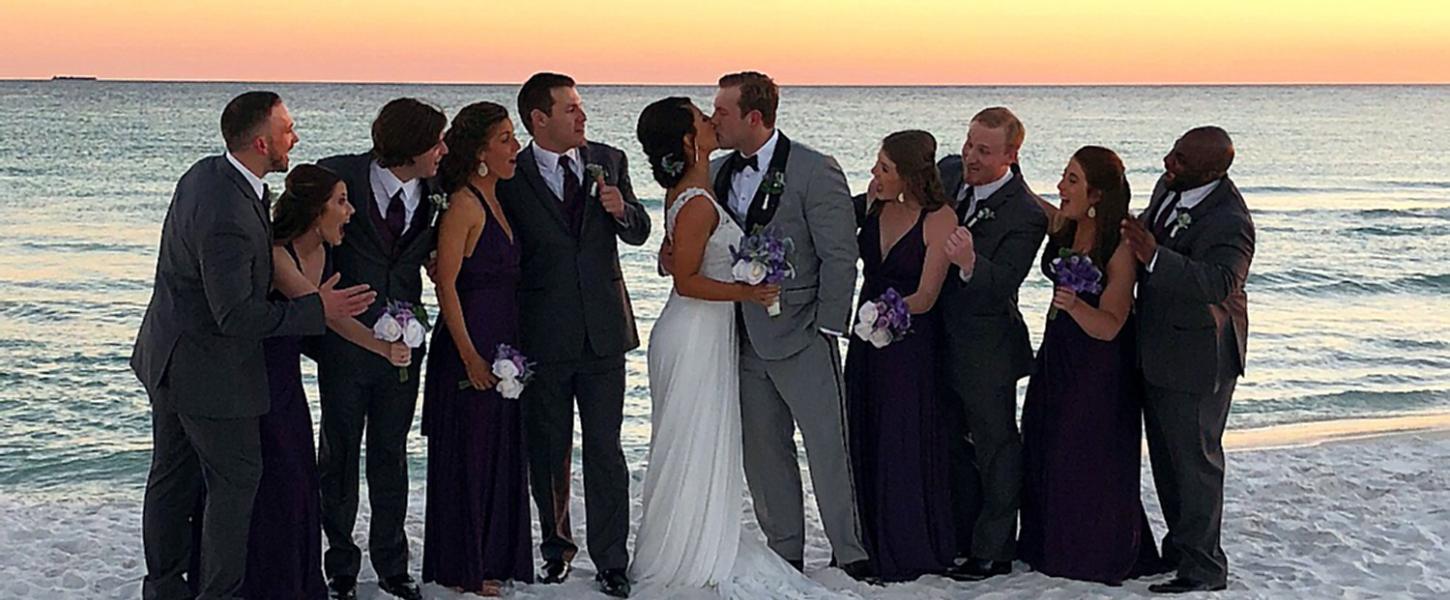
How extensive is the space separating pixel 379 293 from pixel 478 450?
29.5 inches

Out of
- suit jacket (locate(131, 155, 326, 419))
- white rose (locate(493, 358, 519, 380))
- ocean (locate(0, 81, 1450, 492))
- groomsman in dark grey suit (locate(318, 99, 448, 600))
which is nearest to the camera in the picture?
suit jacket (locate(131, 155, 326, 419))

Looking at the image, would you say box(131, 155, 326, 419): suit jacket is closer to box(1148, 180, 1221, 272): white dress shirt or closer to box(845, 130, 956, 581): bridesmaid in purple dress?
box(845, 130, 956, 581): bridesmaid in purple dress

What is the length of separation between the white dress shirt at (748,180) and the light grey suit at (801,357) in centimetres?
2

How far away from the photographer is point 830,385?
20.8 feet

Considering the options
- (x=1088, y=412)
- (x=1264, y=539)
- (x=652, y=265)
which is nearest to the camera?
(x=1088, y=412)

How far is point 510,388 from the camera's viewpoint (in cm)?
582

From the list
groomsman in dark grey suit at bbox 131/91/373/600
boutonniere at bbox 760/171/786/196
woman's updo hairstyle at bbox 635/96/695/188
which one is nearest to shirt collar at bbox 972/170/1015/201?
boutonniere at bbox 760/171/786/196

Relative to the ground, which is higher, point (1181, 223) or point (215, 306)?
point (1181, 223)

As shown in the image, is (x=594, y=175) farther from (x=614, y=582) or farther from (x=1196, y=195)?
(x=1196, y=195)

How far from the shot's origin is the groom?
20.1ft

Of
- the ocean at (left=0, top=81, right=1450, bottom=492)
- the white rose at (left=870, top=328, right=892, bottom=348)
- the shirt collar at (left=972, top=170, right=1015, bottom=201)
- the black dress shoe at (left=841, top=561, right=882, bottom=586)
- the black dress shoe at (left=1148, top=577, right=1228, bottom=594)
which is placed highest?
the shirt collar at (left=972, top=170, right=1015, bottom=201)

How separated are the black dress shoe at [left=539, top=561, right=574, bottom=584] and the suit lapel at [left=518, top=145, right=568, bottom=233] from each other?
1.47 m

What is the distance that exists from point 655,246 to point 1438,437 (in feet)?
48.2

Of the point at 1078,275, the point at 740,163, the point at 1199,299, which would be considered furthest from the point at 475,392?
the point at 1199,299
